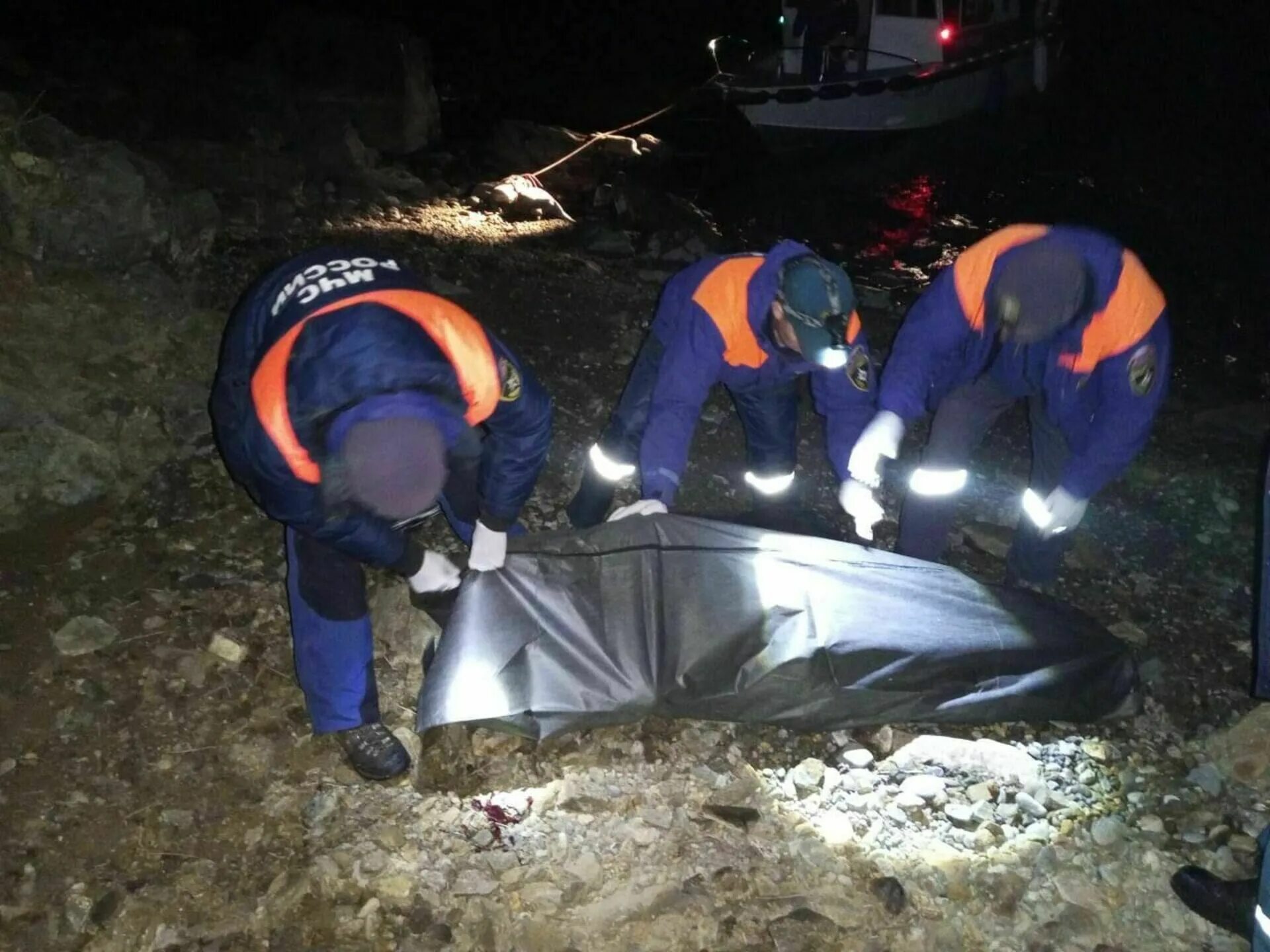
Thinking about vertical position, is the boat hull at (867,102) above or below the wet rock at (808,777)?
above

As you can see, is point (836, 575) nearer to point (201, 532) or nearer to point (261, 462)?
point (261, 462)

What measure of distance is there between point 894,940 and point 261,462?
1649 mm

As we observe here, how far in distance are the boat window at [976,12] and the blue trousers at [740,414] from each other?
860 cm

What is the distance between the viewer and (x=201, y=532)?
2.97 m

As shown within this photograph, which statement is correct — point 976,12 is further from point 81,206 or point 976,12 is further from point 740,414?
point 81,206

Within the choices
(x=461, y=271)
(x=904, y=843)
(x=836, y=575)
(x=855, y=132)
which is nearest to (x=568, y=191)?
(x=461, y=271)

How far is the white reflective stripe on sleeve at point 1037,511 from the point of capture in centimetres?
279

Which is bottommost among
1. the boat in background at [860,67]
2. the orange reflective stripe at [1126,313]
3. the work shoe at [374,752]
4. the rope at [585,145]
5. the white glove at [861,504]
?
the work shoe at [374,752]

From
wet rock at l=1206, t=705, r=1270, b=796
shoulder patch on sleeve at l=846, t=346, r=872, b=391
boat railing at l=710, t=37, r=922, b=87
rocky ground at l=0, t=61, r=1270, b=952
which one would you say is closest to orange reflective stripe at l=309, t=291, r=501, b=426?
rocky ground at l=0, t=61, r=1270, b=952

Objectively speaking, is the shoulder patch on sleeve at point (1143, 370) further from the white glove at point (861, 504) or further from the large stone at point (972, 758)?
the large stone at point (972, 758)

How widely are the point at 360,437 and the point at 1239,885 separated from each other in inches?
83.3

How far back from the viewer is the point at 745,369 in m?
2.74

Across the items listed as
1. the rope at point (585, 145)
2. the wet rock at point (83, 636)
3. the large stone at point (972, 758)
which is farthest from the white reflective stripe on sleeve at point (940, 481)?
the rope at point (585, 145)

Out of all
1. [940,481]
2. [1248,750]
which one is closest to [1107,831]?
[1248,750]
